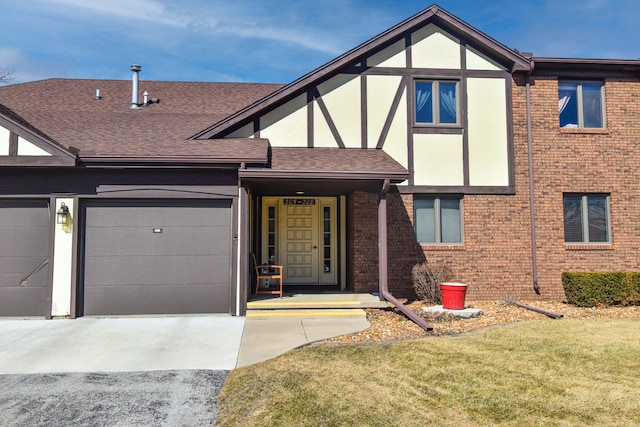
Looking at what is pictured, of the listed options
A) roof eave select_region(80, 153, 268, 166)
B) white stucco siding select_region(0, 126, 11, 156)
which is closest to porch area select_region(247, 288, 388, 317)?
roof eave select_region(80, 153, 268, 166)

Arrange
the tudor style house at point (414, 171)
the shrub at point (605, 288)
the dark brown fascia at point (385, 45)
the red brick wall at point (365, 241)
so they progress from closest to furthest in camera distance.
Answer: the tudor style house at point (414, 171), the shrub at point (605, 288), the dark brown fascia at point (385, 45), the red brick wall at point (365, 241)

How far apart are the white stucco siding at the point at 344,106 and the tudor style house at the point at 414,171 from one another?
0.12ft

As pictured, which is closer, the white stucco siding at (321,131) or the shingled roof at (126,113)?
the shingled roof at (126,113)

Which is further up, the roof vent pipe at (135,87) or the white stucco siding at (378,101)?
the roof vent pipe at (135,87)

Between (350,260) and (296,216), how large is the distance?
6.46 feet

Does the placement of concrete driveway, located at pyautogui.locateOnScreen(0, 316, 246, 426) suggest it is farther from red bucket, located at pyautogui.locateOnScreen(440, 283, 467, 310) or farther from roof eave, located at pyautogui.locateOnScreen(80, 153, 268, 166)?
red bucket, located at pyautogui.locateOnScreen(440, 283, 467, 310)

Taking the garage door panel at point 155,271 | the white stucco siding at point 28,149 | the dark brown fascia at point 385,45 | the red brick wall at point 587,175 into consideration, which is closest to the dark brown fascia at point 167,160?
the white stucco siding at point 28,149

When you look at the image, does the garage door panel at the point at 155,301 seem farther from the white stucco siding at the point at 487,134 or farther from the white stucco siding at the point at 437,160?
the white stucco siding at the point at 487,134

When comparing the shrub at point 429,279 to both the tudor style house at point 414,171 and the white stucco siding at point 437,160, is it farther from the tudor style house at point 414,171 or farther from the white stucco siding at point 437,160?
the white stucco siding at point 437,160

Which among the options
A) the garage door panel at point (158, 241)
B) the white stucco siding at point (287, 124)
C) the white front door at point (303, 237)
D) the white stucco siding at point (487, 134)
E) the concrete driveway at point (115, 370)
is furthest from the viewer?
the white front door at point (303, 237)

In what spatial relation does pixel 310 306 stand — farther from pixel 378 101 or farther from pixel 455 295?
pixel 378 101

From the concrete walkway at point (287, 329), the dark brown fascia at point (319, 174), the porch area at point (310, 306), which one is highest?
the dark brown fascia at point (319, 174)

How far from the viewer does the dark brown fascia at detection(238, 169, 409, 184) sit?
9234 mm

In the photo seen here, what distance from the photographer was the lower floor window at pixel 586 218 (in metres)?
11.4
